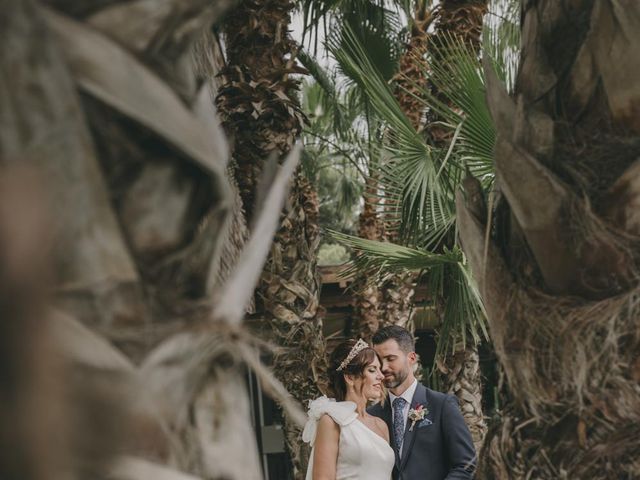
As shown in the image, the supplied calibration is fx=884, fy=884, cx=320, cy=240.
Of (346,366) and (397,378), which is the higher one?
(346,366)

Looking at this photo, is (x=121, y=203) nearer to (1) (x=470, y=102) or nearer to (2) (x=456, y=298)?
(1) (x=470, y=102)

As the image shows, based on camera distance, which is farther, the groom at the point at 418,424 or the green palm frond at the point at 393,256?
the green palm frond at the point at 393,256

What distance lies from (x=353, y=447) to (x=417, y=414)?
0.47 m

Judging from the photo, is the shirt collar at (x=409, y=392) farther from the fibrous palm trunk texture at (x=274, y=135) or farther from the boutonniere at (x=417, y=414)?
the fibrous palm trunk texture at (x=274, y=135)

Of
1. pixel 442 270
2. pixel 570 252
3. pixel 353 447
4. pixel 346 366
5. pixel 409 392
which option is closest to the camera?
pixel 570 252

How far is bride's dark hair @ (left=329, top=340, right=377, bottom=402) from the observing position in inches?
235

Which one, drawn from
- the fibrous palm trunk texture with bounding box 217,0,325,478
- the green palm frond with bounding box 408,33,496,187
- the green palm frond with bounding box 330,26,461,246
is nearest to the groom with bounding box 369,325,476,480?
the fibrous palm trunk texture with bounding box 217,0,325,478

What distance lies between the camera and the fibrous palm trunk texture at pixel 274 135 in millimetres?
6195

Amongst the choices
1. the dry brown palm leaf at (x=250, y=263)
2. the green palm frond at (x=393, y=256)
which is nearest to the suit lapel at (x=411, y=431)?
the green palm frond at (x=393, y=256)

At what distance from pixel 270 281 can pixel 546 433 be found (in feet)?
13.4

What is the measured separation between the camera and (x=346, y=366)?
600cm

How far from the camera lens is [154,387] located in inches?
38.9

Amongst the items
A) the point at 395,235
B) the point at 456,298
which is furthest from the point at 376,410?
the point at 395,235

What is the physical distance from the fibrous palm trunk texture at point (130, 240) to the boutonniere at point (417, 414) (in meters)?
4.68
